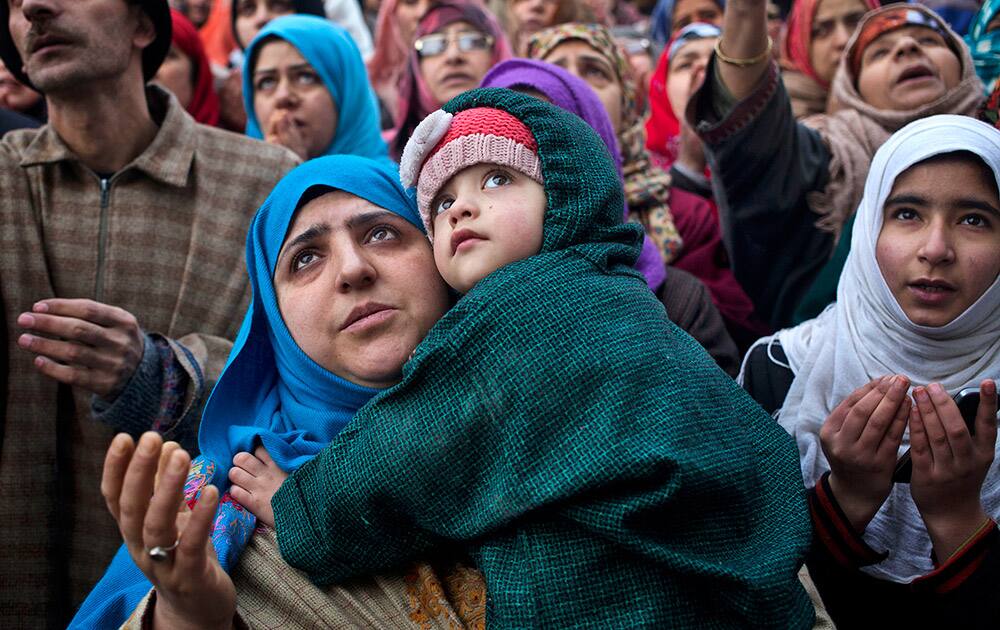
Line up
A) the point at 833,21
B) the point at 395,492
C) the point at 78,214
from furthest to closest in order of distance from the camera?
the point at 833,21
the point at 78,214
the point at 395,492

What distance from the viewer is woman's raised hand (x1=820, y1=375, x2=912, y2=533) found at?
2.10 m

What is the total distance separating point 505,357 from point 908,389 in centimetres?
98

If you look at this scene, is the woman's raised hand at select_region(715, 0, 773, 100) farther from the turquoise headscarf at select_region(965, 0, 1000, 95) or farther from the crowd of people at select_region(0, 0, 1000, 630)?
the turquoise headscarf at select_region(965, 0, 1000, 95)

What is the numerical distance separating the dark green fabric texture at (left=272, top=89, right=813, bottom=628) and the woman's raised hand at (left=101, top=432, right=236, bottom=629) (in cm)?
27

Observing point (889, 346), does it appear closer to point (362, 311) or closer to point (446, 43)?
point (362, 311)

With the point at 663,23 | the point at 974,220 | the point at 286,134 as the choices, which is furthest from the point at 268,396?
the point at 663,23

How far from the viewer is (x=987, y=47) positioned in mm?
4227

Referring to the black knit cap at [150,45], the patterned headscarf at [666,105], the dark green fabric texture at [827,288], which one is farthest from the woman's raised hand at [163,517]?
the patterned headscarf at [666,105]

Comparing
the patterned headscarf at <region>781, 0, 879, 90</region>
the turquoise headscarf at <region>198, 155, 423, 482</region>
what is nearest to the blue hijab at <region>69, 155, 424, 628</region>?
the turquoise headscarf at <region>198, 155, 423, 482</region>

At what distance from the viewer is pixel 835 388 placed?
2531mm

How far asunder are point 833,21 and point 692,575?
400 centimetres

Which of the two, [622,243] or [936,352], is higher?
[622,243]

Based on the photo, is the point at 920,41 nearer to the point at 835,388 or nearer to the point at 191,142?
the point at 835,388

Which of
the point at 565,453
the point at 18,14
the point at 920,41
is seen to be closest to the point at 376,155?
the point at 18,14
